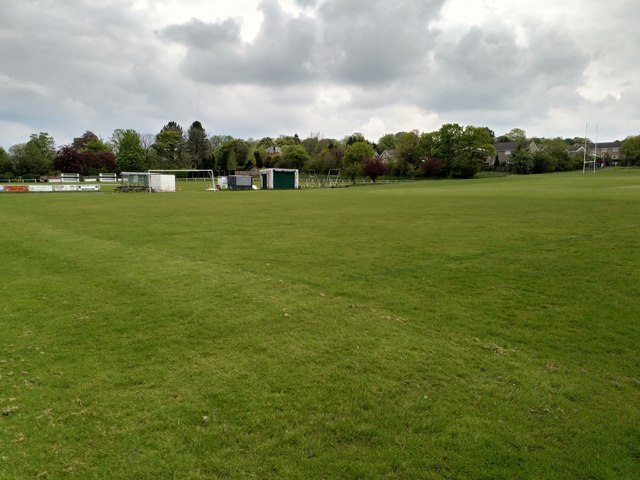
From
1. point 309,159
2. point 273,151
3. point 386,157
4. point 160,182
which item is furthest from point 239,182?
point 273,151

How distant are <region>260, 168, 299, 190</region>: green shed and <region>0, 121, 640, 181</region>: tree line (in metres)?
21.4

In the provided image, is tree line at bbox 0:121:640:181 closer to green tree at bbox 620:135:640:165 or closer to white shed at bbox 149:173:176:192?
green tree at bbox 620:135:640:165

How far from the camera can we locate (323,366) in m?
5.54

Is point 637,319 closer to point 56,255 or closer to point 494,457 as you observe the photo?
point 494,457

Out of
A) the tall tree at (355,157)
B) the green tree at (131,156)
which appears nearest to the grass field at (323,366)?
the tall tree at (355,157)

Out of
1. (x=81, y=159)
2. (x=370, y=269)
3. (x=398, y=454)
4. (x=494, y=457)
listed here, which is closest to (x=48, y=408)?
(x=398, y=454)

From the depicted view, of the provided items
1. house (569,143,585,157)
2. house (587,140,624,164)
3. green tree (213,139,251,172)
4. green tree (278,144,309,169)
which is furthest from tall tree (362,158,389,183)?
house (587,140,624,164)

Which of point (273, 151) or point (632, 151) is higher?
point (273, 151)

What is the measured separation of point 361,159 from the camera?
9831cm

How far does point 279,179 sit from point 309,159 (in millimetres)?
54141

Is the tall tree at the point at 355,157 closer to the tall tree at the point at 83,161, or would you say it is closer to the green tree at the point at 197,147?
the green tree at the point at 197,147

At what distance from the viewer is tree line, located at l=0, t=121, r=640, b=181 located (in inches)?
3605

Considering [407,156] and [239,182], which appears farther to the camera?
[407,156]

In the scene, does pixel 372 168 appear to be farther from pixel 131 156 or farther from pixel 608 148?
pixel 608 148
